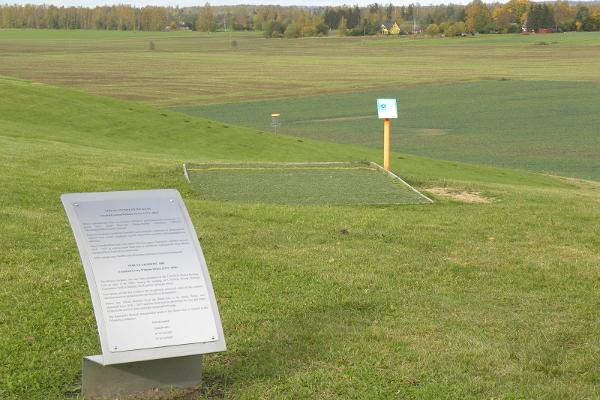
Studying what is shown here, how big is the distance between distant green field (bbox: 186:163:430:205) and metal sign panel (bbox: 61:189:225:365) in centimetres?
911

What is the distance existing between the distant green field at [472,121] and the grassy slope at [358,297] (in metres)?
20.5

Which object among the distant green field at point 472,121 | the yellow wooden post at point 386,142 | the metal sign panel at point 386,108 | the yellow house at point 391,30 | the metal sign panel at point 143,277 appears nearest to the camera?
the metal sign panel at point 143,277

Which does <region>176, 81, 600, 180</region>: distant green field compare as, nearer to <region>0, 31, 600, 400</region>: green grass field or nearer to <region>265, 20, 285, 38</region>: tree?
<region>0, 31, 600, 400</region>: green grass field

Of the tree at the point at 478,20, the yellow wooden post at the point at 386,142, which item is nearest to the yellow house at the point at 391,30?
the tree at the point at 478,20

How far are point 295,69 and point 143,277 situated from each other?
8863 cm

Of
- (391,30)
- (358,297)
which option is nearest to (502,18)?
(391,30)

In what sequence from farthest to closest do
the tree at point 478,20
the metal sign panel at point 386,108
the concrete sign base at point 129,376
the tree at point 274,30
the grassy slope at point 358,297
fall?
1. the tree at point 274,30
2. the tree at point 478,20
3. the metal sign panel at point 386,108
4. the grassy slope at point 358,297
5. the concrete sign base at point 129,376

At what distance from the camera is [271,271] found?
9898mm

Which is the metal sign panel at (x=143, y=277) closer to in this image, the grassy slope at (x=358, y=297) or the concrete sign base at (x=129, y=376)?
the concrete sign base at (x=129, y=376)

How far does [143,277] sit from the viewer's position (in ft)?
20.0

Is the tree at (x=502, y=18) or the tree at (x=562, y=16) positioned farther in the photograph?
the tree at (x=562, y=16)

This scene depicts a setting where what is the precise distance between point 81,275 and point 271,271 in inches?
72.5

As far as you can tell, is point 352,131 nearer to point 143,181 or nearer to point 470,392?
point 143,181

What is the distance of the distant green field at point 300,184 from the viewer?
Answer: 625 inches
